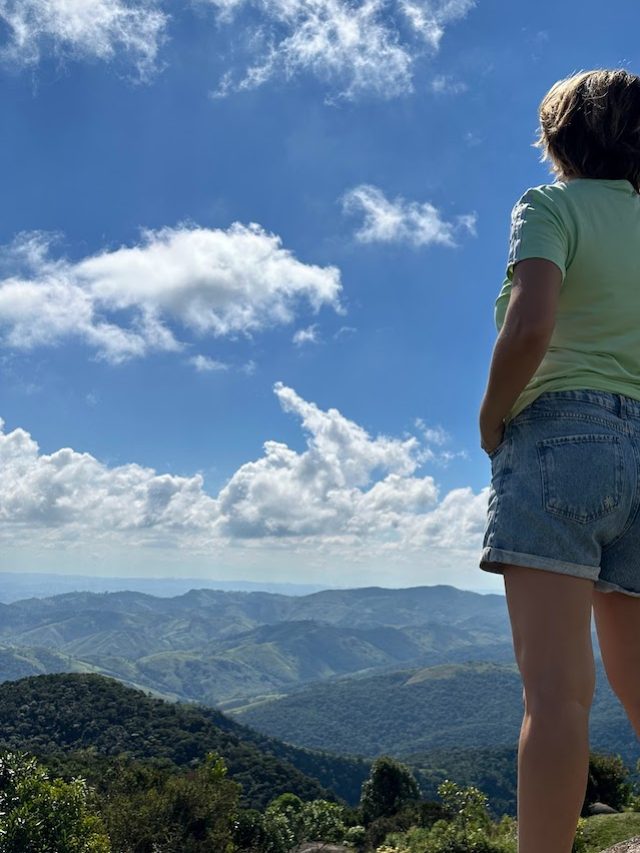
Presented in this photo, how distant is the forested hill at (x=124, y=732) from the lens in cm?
9731

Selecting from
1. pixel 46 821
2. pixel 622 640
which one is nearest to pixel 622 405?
pixel 622 640

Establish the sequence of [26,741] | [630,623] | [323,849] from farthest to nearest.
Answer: [26,741] < [323,849] < [630,623]

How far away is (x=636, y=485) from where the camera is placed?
6.80 ft

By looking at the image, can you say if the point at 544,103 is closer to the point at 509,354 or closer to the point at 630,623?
the point at 509,354

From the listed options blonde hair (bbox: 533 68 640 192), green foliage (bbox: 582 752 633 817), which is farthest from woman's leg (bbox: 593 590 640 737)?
green foliage (bbox: 582 752 633 817)

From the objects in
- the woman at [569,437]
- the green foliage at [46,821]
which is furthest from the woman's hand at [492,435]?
the green foliage at [46,821]

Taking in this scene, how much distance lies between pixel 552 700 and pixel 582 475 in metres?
0.61

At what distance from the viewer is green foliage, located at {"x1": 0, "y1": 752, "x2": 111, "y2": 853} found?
20844 mm

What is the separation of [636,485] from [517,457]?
0.34m

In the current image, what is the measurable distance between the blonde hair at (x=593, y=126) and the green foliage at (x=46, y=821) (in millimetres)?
23616

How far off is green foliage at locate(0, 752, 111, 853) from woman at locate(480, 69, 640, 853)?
2307 centimetres

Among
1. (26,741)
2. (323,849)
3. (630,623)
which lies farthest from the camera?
(26,741)

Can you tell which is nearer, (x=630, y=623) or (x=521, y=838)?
(x=521, y=838)

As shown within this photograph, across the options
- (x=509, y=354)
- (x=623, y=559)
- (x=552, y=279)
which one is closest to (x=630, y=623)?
(x=623, y=559)
